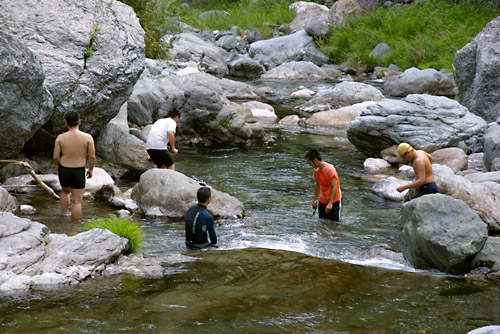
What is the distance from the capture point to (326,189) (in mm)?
9953

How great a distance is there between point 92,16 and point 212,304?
26.6ft

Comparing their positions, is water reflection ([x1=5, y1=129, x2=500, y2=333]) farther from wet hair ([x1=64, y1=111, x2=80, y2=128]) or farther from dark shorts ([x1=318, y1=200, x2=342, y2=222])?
wet hair ([x1=64, y1=111, x2=80, y2=128])

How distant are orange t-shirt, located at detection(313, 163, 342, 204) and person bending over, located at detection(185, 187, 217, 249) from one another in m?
2.55

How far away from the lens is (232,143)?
53.7 feet

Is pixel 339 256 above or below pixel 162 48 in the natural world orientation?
below

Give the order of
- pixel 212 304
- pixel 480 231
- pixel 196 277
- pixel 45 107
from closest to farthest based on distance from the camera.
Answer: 1. pixel 212 304
2. pixel 196 277
3. pixel 480 231
4. pixel 45 107

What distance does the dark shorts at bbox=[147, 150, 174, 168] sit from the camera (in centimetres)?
1152

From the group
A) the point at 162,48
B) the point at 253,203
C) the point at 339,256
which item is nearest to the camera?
the point at 339,256

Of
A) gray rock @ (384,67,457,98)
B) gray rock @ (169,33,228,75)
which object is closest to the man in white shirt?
gray rock @ (384,67,457,98)

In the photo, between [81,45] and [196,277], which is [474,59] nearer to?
[81,45]

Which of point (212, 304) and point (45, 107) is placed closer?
point (212, 304)

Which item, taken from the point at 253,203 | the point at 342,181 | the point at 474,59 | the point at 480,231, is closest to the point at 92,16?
the point at 253,203

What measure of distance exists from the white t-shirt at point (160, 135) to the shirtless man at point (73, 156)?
2.68m

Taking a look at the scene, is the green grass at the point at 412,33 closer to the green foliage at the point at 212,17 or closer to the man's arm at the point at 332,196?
the green foliage at the point at 212,17
